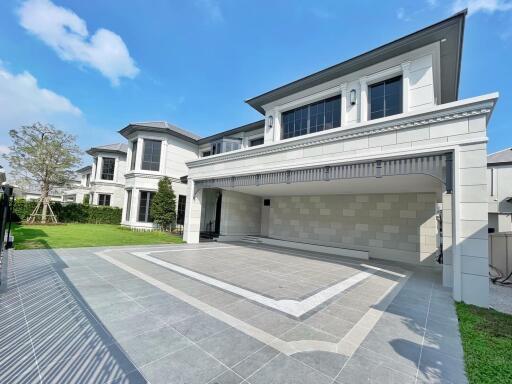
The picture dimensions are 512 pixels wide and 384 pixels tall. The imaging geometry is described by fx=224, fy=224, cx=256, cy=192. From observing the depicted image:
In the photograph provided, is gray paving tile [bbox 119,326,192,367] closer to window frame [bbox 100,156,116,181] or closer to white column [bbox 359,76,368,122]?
white column [bbox 359,76,368,122]

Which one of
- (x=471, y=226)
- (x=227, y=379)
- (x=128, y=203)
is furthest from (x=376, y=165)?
(x=128, y=203)

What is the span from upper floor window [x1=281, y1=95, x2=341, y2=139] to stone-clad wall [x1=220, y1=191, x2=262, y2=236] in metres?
4.91

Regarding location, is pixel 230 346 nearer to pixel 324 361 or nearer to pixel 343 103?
pixel 324 361

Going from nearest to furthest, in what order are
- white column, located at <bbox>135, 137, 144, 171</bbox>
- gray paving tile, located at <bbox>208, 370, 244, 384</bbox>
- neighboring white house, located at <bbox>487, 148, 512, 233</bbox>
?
gray paving tile, located at <bbox>208, 370, 244, 384</bbox> → neighboring white house, located at <bbox>487, 148, 512, 233</bbox> → white column, located at <bbox>135, 137, 144, 171</bbox>

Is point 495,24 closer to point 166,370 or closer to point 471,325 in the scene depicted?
point 471,325

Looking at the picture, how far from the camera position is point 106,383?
2.08m

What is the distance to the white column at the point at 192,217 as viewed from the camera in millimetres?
12144

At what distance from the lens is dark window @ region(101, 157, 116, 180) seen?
23047mm

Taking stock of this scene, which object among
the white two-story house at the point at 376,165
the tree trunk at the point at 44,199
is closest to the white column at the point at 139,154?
the white two-story house at the point at 376,165

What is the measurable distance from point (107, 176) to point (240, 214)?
17019 mm

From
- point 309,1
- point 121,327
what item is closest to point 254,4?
point 309,1

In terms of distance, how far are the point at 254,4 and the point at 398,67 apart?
619 centimetres

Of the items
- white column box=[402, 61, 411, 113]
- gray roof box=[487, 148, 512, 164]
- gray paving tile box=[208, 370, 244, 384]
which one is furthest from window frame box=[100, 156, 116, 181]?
gray roof box=[487, 148, 512, 164]

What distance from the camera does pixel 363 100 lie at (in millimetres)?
9477
